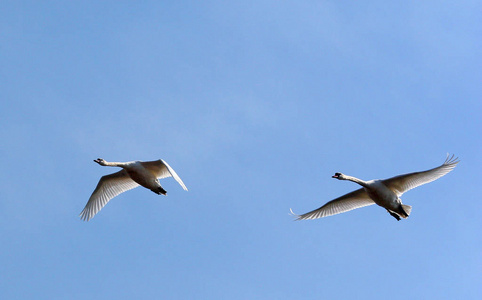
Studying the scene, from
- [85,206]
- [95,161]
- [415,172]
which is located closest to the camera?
[415,172]

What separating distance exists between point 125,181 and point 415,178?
532 inches

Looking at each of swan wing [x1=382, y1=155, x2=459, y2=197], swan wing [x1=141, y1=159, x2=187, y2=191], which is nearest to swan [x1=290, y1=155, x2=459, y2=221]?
swan wing [x1=382, y1=155, x2=459, y2=197]

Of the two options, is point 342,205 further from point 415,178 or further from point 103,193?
point 103,193

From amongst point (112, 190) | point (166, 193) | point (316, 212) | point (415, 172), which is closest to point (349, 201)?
point (316, 212)

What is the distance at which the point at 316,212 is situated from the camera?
34031 mm

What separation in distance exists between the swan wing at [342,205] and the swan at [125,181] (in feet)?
21.7

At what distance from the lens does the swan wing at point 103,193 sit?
34938 mm

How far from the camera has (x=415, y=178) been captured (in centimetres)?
3144

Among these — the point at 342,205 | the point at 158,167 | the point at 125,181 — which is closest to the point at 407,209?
the point at 342,205

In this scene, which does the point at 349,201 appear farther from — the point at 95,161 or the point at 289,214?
the point at 95,161

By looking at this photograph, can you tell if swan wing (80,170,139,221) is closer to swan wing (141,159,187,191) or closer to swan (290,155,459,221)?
swan wing (141,159,187,191)

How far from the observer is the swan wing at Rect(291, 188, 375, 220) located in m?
33.4

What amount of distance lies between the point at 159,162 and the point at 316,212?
7.81 meters

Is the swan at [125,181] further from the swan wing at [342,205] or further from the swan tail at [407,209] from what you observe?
the swan tail at [407,209]
